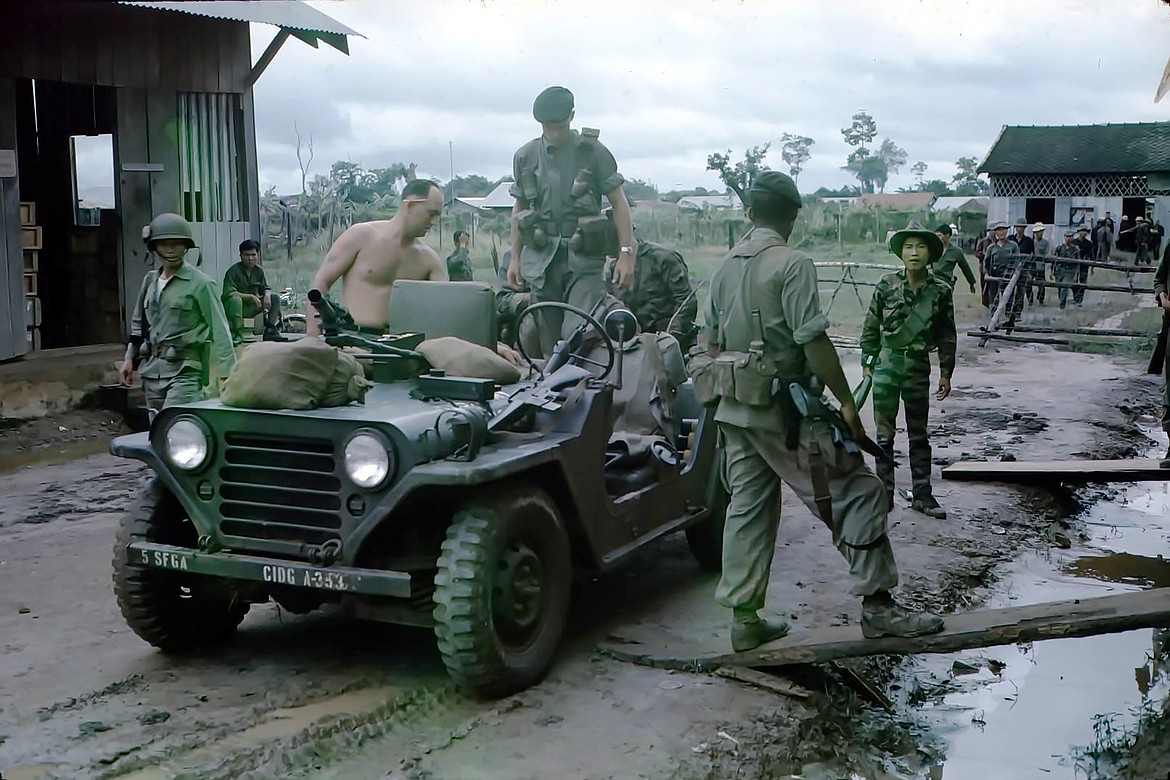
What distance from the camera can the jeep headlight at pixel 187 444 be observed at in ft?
14.5

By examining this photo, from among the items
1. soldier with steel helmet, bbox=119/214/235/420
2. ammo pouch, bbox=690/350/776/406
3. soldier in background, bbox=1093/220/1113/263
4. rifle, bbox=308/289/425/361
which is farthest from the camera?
soldier in background, bbox=1093/220/1113/263

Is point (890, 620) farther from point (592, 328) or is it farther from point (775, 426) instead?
point (592, 328)

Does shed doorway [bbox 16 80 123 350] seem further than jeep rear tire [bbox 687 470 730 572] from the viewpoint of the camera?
Yes

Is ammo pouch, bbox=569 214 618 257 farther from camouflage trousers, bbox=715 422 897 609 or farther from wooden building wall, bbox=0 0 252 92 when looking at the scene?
wooden building wall, bbox=0 0 252 92

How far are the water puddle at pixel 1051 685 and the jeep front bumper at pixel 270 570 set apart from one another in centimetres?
198

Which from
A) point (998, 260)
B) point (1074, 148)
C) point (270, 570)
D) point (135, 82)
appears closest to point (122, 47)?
point (135, 82)

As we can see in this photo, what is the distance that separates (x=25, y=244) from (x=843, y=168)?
1171 centimetres

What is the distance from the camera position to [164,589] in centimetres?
465

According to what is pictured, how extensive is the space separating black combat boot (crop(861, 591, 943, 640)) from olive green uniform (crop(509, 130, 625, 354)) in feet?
10.0

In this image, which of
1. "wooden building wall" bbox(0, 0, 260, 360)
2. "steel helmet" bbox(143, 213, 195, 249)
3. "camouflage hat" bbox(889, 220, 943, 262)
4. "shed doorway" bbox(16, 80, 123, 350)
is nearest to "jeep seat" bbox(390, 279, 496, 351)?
"steel helmet" bbox(143, 213, 195, 249)

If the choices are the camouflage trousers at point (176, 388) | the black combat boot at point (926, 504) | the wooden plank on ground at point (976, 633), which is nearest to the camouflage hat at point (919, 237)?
the black combat boot at point (926, 504)

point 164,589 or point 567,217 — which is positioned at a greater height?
point 567,217

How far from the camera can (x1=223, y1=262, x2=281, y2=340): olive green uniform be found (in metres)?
11.2

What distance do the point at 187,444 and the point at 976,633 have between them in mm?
2848
